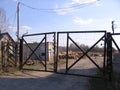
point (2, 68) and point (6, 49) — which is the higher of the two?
point (6, 49)

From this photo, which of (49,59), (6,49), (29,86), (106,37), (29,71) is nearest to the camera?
(29,86)

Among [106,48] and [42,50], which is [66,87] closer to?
[106,48]

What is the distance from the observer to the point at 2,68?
17078mm

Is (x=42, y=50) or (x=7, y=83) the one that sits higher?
(x=42, y=50)

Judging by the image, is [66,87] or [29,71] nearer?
[66,87]

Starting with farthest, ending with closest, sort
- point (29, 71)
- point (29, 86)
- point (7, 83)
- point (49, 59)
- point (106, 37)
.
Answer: point (49, 59) < point (29, 71) < point (106, 37) < point (7, 83) < point (29, 86)

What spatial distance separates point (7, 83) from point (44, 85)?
1.85 metres

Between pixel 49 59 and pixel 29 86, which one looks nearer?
pixel 29 86

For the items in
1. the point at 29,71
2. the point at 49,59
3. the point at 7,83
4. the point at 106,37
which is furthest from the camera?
the point at 49,59

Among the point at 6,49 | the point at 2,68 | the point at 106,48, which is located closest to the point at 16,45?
the point at 6,49

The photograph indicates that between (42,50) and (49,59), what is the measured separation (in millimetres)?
1497

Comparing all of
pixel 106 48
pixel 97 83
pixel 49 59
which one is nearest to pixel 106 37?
pixel 106 48

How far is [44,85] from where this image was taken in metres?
11.9

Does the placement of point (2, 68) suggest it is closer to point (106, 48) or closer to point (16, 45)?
point (16, 45)
